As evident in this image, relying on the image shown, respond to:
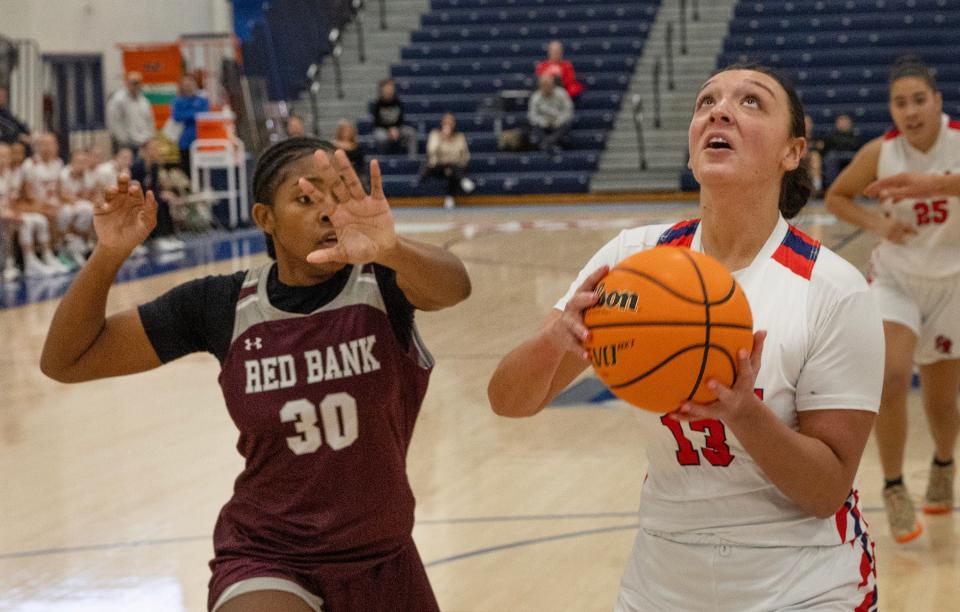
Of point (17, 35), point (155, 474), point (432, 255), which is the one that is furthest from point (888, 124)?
point (432, 255)

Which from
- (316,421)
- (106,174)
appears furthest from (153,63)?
(316,421)

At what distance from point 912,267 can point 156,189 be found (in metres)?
12.2

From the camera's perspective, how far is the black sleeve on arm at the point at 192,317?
122 inches

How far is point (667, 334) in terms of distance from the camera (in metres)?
2.11

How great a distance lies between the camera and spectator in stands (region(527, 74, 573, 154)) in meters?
21.5

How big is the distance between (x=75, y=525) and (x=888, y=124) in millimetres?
18140

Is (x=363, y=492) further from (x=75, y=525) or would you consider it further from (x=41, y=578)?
(x=75, y=525)

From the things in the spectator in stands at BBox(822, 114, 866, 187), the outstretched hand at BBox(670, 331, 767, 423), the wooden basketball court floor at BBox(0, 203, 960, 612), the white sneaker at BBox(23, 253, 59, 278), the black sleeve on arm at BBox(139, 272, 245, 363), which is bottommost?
the white sneaker at BBox(23, 253, 59, 278)

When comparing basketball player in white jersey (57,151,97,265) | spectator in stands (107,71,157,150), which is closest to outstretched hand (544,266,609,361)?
basketball player in white jersey (57,151,97,265)

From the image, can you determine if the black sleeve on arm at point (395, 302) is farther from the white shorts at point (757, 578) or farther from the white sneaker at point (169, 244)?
the white sneaker at point (169, 244)

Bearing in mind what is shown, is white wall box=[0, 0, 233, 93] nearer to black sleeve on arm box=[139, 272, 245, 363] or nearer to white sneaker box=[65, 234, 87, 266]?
white sneaker box=[65, 234, 87, 266]

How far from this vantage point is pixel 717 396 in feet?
6.84

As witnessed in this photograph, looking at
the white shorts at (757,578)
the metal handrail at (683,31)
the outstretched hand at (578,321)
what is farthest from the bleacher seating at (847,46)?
the outstretched hand at (578,321)

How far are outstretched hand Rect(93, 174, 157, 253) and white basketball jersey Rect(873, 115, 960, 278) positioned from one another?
120 inches
